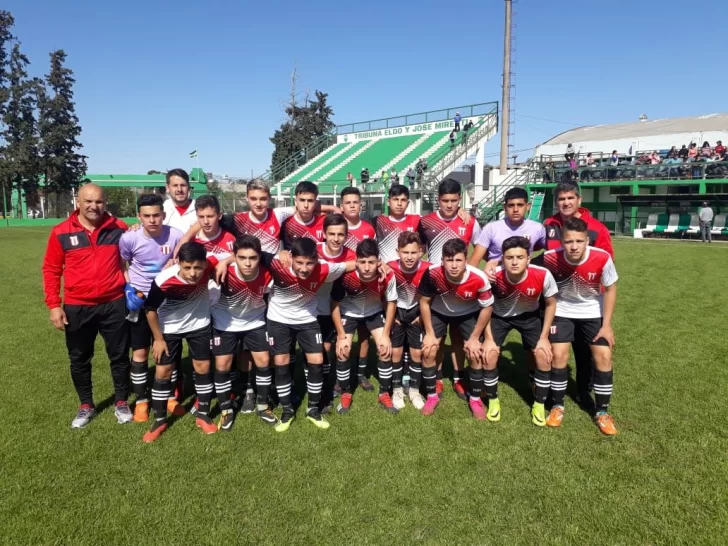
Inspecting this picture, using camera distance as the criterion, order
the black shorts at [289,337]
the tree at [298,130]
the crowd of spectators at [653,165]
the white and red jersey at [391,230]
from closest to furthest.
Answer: the black shorts at [289,337], the white and red jersey at [391,230], the crowd of spectators at [653,165], the tree at [298,130]

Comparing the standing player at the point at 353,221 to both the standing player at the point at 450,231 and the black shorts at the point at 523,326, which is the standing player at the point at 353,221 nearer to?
the standing player at the point at 450,231

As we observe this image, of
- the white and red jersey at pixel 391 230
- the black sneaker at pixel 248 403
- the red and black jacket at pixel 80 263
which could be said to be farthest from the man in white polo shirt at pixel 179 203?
the white and red jersey at pixel 391 230

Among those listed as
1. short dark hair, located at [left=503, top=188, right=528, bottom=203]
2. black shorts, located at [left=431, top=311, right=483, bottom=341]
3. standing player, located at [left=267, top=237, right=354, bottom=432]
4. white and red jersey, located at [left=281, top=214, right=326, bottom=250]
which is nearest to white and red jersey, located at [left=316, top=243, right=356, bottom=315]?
standing player, located at [left=267, top=237, right=354, bottom=432]

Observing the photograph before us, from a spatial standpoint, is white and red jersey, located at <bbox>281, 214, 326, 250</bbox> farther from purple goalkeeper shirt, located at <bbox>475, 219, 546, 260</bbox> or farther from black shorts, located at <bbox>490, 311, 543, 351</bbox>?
black shorts, located at <bbox>490, 311, 543, 351</bbox>

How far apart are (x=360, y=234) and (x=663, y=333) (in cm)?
517

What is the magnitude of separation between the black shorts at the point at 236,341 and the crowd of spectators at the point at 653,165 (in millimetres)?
21110

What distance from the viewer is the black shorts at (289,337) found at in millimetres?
4477

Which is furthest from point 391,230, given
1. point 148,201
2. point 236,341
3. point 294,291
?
point 148,201

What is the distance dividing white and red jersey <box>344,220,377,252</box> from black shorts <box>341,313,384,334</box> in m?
0.77

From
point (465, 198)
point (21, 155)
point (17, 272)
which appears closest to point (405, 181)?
point (465, 198)

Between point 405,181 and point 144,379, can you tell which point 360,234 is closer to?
point 144,379

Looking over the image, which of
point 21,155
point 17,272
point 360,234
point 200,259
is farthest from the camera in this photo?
point 21,155

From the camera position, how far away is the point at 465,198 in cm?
2938

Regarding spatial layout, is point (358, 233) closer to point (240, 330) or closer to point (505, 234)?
point (505, 234)
